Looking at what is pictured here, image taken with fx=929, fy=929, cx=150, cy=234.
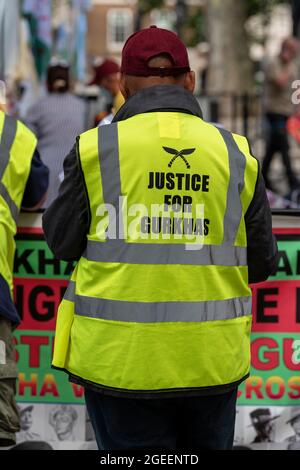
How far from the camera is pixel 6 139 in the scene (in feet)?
13.2

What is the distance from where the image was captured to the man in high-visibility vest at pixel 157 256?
3.10m

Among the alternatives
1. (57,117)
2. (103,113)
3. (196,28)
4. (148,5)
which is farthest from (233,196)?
(196,28)

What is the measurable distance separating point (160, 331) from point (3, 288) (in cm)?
101

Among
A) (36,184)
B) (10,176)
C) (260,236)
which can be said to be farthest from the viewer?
(36,184)

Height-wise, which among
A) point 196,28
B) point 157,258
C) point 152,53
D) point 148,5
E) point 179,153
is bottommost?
point 157,258

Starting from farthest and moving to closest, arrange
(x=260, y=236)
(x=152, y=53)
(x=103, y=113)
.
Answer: (x=103, y=113), (x=260, y=236), (x=152, y=53)

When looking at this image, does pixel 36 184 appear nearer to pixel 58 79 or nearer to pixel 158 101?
pixel 158 101

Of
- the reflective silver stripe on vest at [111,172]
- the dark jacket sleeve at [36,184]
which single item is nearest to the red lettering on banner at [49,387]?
the dark jacket sleeve at [36,184]

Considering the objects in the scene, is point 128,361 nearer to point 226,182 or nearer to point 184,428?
point 184,428

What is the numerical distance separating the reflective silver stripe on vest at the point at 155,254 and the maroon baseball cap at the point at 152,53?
1.99ft

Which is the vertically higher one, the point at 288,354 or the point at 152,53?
the point at 152,53

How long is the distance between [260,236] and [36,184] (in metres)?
1.30

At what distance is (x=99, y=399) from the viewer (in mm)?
3201

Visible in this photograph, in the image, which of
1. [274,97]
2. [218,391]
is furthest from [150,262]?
[274,97]
